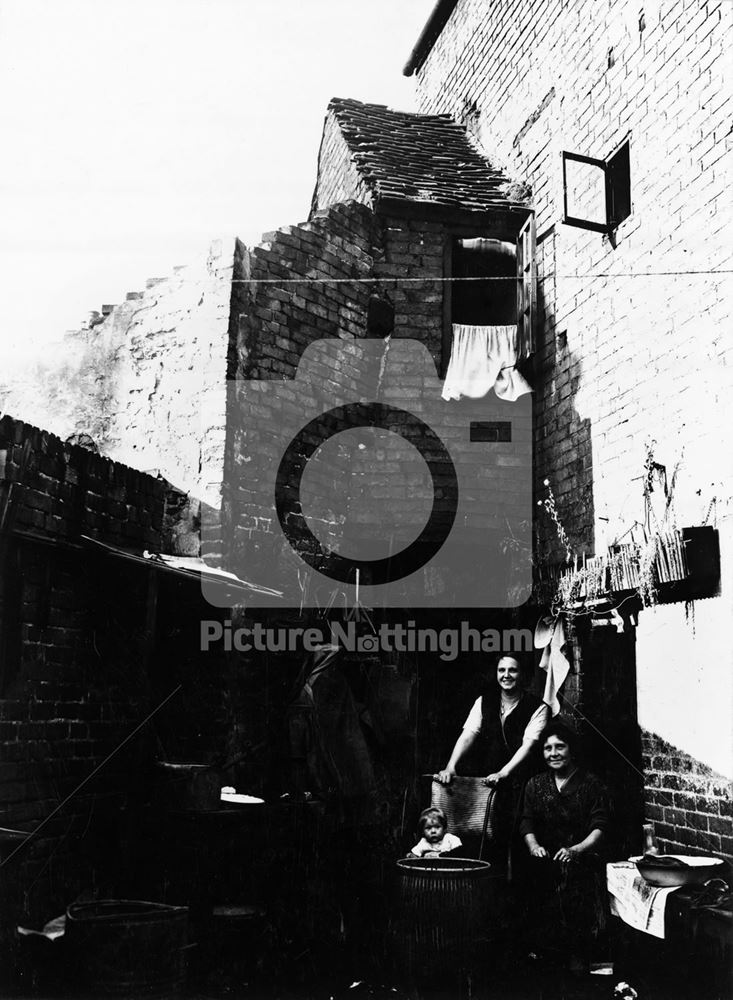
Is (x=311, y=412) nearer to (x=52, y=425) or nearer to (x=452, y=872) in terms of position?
(x=52, y=425)

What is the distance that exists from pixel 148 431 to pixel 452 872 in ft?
13.5

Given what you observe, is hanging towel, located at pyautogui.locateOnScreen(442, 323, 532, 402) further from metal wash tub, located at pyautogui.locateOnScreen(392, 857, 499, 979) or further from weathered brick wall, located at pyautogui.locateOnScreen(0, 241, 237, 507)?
metal wash tub, located at pyautogui.locateOnScreen(392, 857, 499, 979)

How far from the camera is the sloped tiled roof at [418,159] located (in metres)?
9.36

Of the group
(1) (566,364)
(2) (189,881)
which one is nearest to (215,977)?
(2) (189,881)

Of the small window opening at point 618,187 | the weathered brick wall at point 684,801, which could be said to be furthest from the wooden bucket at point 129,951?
the small window opening at point 618,187

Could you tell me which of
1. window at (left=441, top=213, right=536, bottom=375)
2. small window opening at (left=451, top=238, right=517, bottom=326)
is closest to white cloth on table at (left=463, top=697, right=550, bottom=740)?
window at (left=441, top=213, right=536, bottom=375)

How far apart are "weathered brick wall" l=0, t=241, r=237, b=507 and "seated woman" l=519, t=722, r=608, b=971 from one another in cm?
320

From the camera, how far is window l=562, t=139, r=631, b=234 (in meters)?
7.82

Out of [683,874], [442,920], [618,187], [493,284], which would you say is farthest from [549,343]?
[442,920]

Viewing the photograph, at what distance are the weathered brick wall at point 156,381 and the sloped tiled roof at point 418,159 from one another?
2551 millimetres

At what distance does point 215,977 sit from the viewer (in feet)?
17.8

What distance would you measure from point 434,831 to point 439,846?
0.41 feet

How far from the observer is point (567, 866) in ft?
20.1
